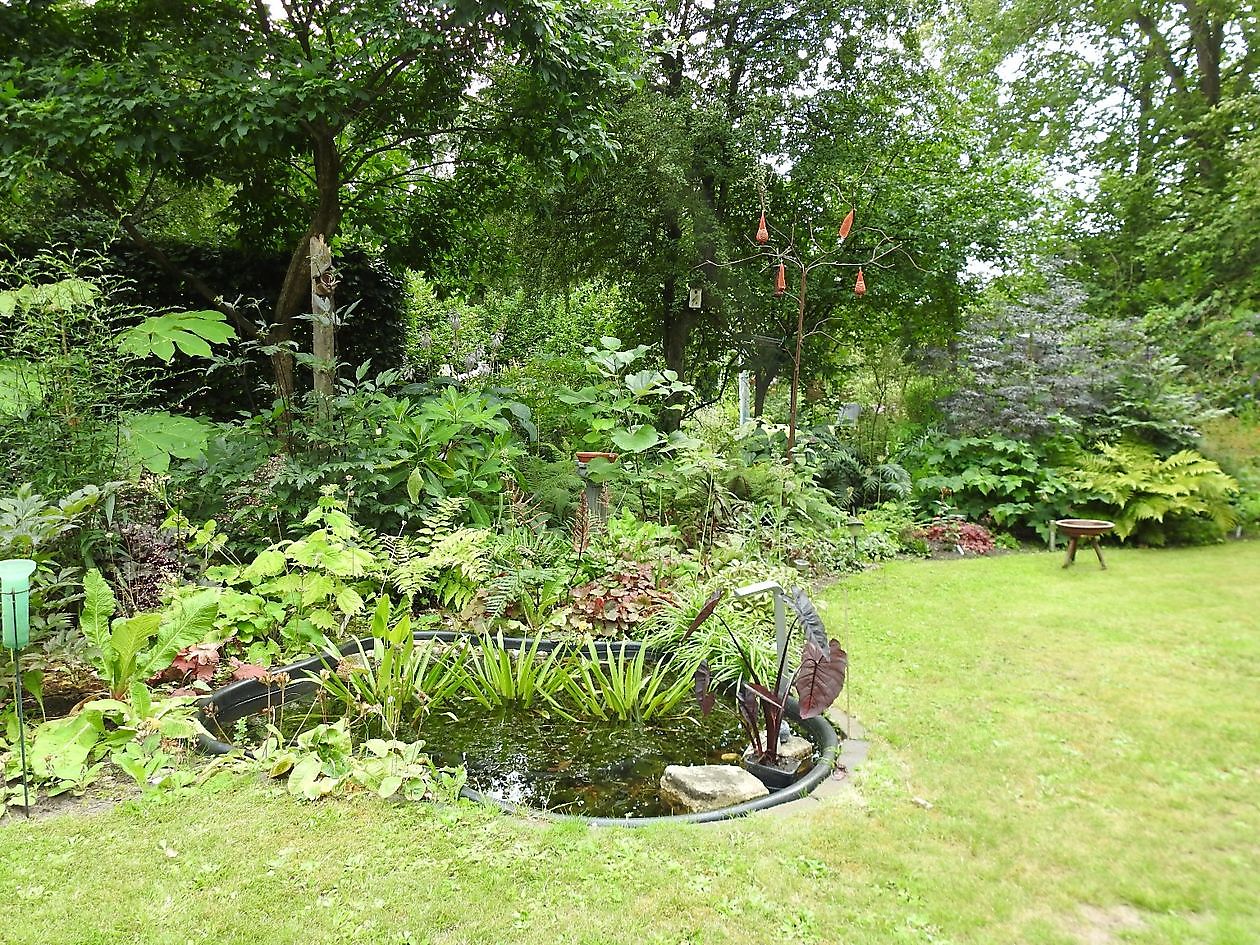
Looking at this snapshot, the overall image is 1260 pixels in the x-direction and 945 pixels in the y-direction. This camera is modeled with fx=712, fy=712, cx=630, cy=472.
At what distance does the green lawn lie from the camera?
1.48 meters

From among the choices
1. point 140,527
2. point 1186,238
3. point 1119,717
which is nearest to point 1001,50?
point 1186,238

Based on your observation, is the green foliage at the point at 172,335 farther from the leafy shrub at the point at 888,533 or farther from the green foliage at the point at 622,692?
the leafy shrub at the point at 888,533

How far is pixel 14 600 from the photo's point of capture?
6.20 ft

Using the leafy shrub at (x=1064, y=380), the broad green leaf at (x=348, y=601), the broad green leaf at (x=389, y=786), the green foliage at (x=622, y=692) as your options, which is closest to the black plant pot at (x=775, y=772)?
the green foliage at (x=622, y=692)

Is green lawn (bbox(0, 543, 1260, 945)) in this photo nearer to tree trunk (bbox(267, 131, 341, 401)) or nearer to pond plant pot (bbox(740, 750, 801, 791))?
pond plant pot (bbox(740, 750, 801, 791))

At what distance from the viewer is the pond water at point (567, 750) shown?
219 centimetres

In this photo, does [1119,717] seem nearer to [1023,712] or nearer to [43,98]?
[1023,712]

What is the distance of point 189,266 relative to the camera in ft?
21.4

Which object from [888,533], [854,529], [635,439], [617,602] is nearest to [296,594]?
[617,602]

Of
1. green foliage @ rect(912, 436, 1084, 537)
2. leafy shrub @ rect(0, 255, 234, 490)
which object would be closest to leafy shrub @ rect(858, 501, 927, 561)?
green foliage @ rect(912, 436, 1084, 537)

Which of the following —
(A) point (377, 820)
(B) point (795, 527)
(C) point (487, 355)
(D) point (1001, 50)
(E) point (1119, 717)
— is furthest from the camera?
(D) point (1001, 50)

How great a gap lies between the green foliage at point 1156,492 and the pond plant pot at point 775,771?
4732 mm

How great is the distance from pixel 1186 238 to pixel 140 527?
11.7 meters

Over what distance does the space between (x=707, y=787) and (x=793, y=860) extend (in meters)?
0.42
